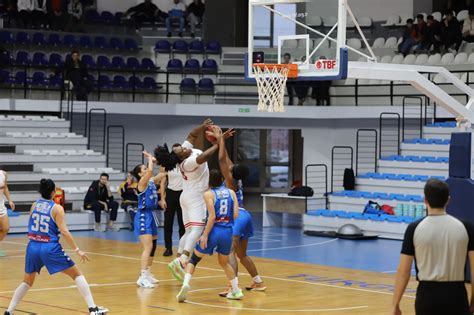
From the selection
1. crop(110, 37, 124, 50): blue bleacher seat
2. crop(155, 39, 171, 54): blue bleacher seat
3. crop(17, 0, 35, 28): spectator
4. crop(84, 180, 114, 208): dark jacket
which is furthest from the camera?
crop(155, 39, 171, 54): blue bleacher seat

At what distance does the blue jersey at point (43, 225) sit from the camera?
9.95 metres

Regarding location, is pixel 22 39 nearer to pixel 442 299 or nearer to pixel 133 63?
pixel 133 63

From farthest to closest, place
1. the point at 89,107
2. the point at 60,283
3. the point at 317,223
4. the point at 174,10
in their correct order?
1. the point at 174,10
2. the point at 89,107
3. the point at 317,223
4. the point at 60,283

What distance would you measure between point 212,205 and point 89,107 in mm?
15630

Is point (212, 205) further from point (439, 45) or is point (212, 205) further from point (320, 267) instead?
point (439, 45)

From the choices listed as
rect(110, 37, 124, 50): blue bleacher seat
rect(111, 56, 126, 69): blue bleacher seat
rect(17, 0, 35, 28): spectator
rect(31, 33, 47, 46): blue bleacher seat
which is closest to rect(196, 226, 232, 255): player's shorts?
rect(111, 56, 126, 69): blue bleacher seat

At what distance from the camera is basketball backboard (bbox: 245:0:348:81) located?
50.4 ft

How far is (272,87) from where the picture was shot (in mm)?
15812

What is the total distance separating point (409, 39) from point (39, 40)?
11071 mm

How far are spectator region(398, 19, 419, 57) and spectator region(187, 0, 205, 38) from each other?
738cm

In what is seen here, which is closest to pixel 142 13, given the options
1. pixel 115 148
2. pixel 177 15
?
pixel 177 15

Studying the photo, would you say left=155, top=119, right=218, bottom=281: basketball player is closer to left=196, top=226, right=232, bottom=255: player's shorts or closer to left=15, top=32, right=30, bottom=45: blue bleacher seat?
left=196, top=226, right=232, bottom=255: player's shorts

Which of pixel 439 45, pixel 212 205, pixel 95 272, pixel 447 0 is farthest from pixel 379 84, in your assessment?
pixel 212 205

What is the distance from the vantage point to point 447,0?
29.6 m
